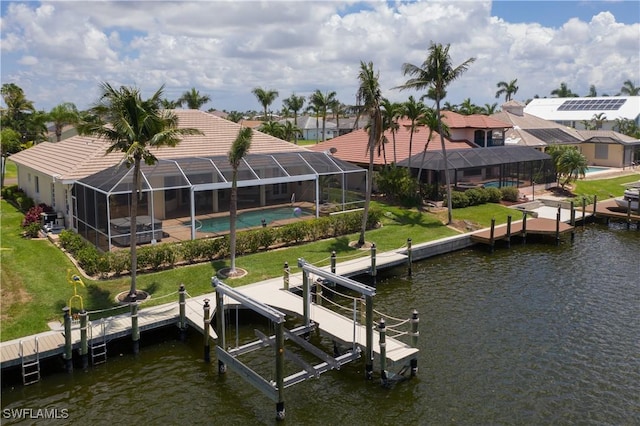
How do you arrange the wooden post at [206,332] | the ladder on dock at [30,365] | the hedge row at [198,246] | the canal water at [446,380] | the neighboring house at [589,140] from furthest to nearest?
1. the neighboring house at [589,140]
2. the hedge row at [198,246]
3. the wooden post at [206,332]
4. the ladder on dock at [30,365]
5. the canal water at [446,380]

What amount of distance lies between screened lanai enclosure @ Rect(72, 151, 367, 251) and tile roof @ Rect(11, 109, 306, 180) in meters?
1.29

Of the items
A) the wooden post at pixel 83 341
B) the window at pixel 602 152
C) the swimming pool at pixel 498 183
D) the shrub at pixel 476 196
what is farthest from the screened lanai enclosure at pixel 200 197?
the window at pixel 602 152

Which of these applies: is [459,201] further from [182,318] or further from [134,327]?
[134,327]

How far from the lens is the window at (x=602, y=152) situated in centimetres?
6259

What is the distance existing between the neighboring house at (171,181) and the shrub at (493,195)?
36.0ft

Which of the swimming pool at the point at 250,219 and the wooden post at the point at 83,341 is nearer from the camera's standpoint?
the wooden post at the point at 83,341

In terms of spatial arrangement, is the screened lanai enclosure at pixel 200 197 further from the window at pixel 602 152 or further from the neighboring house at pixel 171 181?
the window at pixel 602 152

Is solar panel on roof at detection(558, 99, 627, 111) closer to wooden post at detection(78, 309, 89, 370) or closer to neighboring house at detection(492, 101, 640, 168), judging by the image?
neighboring house at detection(492, 101, 640, 168)

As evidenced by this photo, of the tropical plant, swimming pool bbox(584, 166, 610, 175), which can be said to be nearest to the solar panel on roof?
swimming pool bbox(584, 166, 610, 175)

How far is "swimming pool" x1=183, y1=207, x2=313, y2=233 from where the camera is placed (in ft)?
96.2

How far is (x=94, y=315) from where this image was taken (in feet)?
→ 60.5

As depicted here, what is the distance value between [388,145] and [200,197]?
61.3 feet

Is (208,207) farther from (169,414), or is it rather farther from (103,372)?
(169,414)

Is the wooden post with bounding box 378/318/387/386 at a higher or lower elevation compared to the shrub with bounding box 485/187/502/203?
lower
